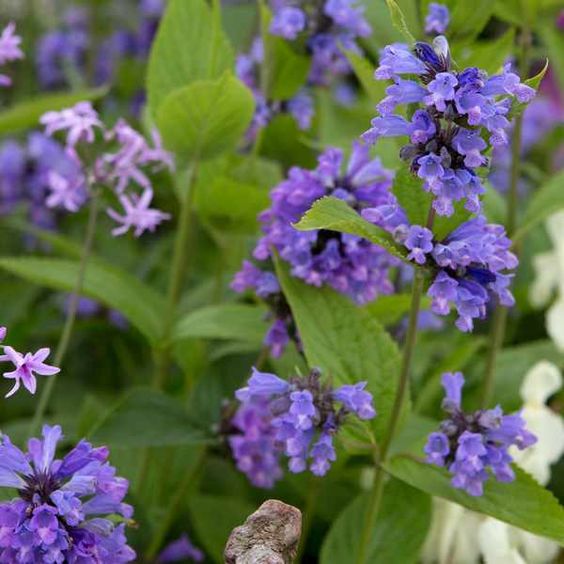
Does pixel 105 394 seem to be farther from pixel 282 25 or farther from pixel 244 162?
pixel 282 25

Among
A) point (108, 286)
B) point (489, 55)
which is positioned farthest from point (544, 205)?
point (108, 286)

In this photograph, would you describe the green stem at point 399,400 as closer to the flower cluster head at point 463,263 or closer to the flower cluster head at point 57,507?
the flower cluster head at point 463,263

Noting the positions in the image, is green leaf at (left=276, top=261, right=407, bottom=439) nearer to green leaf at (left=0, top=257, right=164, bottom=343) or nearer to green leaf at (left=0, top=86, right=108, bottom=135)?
green leaf at (left=0, top=257, right=164, bottom=343)

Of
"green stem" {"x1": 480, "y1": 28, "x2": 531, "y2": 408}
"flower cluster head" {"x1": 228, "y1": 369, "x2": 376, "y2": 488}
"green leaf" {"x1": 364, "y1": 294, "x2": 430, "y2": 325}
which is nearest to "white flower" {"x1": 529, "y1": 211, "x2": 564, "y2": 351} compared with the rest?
"green stem" {"x1": 480, "y1": 28, "x2": 531, "y2": 408}

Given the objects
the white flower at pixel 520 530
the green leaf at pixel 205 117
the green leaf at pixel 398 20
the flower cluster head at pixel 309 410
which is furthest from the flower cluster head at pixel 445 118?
the white flower at pixel 520 530

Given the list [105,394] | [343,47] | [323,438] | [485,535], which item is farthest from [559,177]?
[105,394]
